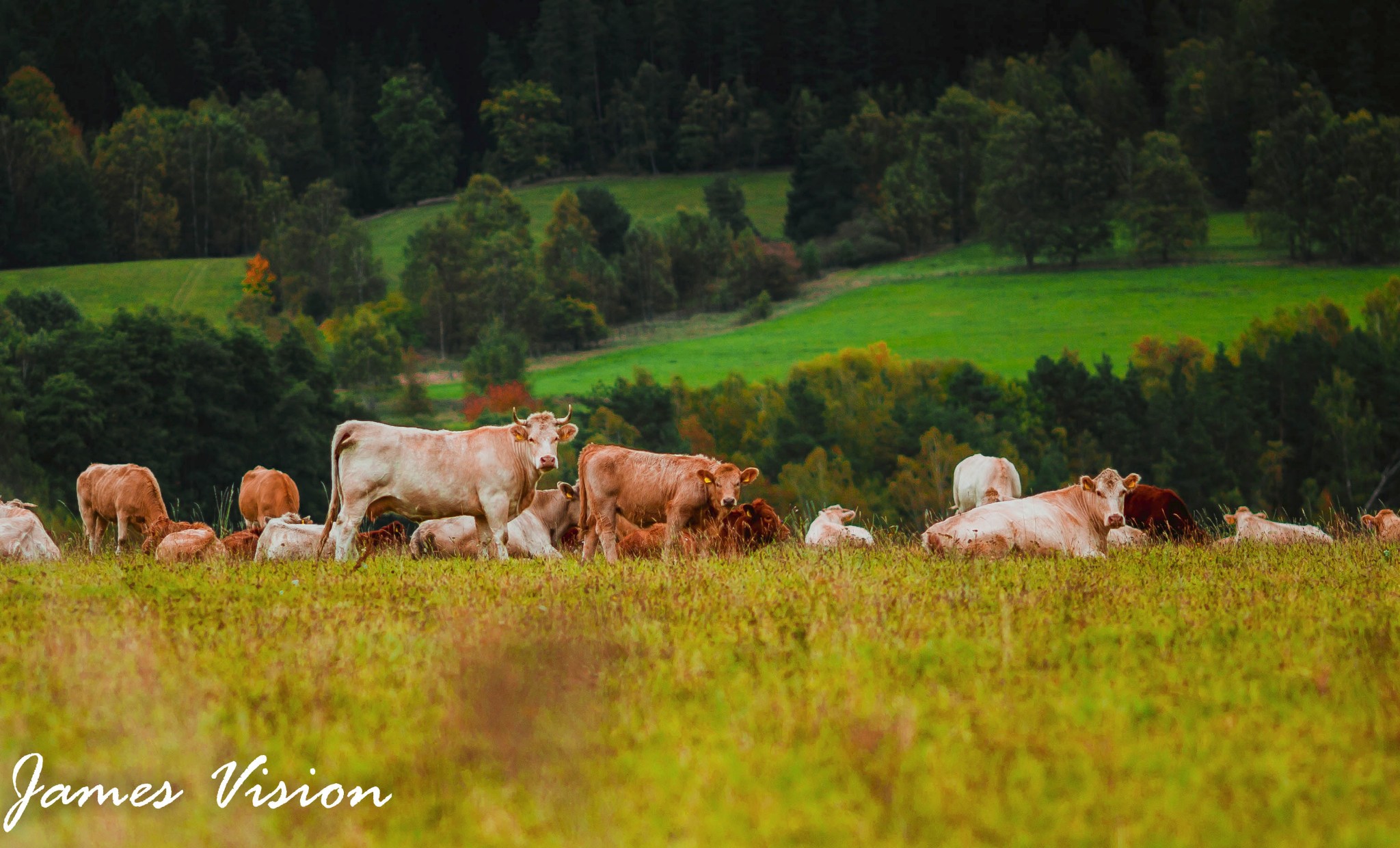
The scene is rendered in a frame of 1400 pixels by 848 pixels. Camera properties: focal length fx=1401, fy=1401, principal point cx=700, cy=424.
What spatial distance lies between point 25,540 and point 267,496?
517cm

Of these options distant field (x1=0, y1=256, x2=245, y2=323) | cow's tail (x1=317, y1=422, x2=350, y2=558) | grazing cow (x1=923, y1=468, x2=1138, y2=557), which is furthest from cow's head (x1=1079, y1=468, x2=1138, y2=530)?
distant field (x1=0, y1=256, x2=245, y2=323)

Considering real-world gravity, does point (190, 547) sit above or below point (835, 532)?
above

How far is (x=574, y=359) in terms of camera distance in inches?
5118

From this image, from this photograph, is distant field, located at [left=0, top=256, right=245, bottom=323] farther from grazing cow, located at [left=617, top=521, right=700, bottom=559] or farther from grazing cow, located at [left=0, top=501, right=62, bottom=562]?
grazing cow, located at [left=617, top=521, right=700, bottom=559]

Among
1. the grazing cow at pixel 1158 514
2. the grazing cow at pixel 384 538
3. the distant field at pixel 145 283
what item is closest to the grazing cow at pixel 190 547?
the grazing cow at pixel 384 538

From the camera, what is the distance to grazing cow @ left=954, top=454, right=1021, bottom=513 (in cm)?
2222

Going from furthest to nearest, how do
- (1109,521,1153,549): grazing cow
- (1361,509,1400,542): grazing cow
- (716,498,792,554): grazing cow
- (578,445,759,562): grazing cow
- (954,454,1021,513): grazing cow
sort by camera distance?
1. (954,454,1021,513): grazing cow
2. (1361,509,1400,542): grazing cow
3. (1109,521,1153,549): grazing cow
4. (716,498,792,554): grazing cow
5. (578,445,759,562): grazing cow

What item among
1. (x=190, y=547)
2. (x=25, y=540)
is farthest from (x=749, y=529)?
(x=25, y=540)

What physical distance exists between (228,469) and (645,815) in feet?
228

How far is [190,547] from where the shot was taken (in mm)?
15516

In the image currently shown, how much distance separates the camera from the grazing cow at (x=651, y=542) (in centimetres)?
1545

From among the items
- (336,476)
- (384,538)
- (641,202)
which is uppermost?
(336,476)

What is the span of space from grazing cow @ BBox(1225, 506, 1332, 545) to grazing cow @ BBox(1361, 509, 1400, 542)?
2.30 feet

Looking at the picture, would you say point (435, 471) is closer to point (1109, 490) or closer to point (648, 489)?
point (648, 489)
